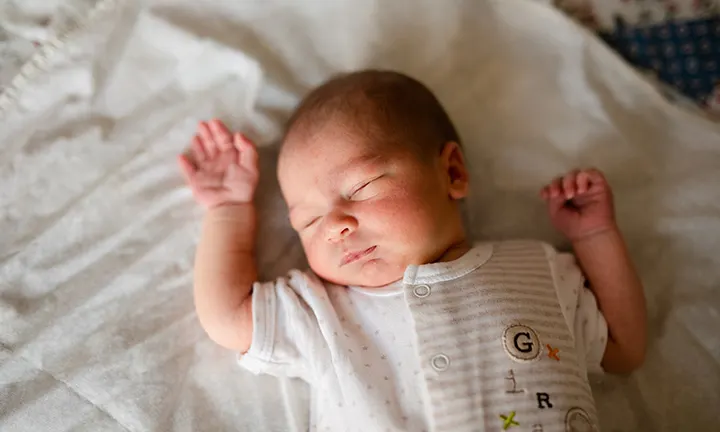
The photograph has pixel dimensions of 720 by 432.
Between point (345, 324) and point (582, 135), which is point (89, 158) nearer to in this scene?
point (345, 324)

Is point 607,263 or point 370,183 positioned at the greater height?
point 370,183

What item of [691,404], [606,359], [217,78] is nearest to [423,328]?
[606,359]

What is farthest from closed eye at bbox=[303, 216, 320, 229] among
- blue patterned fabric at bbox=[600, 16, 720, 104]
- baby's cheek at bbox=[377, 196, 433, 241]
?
blue patterned fabric at bbox=[600, 16, 720, 104]

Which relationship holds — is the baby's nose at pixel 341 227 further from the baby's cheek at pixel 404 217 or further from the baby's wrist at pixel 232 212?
the baby's wrist at pixel 232 212

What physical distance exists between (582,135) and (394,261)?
0.56 metres

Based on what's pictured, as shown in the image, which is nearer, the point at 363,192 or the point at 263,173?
the point at 363,192

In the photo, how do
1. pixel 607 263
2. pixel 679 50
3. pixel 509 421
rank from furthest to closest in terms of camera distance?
pixel 679 50, pixel 607 263, pixel 509 421

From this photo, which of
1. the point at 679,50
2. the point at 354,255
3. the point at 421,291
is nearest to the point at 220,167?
the point at 354,255

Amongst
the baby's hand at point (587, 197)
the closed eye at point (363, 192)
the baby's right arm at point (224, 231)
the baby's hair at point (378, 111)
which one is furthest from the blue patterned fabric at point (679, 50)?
the baby's right arm at point (224, 231)

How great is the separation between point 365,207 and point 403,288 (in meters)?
0.15

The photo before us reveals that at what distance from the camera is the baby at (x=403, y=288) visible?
3.14 feet

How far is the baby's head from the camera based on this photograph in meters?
1.00

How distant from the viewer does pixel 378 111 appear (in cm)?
106

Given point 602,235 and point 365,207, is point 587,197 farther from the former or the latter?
point 365,207
